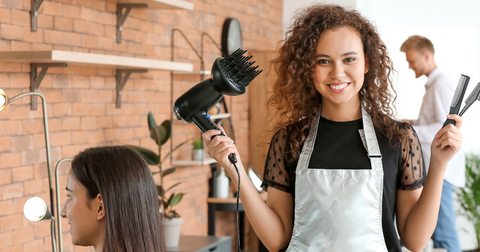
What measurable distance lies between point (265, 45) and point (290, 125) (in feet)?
11.5

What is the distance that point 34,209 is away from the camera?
156 cm

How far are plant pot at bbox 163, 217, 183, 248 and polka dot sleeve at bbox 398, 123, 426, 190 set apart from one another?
5.34 feet

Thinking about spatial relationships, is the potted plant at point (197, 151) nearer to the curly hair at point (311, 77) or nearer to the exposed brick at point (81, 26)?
the exposed brick at point (81, 26)

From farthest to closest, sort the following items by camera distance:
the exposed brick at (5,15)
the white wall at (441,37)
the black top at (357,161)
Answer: the white wall at (441,37) < the exposed brick at (5,15) < the black top at (357,161)

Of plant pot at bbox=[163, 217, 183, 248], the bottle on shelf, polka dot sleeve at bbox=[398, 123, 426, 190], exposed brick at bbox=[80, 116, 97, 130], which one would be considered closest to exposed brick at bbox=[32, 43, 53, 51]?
exposed brick at bbox=[80, 116, 97, 130]

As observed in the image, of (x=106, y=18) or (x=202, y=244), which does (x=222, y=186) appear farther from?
(x=106, y=18)

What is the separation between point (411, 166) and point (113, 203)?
0.82 m

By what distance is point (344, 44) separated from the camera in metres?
1.45

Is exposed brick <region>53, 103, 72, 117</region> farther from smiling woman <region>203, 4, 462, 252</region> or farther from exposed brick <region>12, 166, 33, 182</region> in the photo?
smiling woman <region>203, 4, 462, 252</region>

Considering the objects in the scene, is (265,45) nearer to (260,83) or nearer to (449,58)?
(260,83)

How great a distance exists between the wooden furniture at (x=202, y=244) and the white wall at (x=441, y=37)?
8.11ft

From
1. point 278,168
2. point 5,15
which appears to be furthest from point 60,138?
point 278,168

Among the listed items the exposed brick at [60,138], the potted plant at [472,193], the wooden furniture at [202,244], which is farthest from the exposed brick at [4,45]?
the potted plant at [472,193]

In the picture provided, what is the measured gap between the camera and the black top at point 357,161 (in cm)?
145
